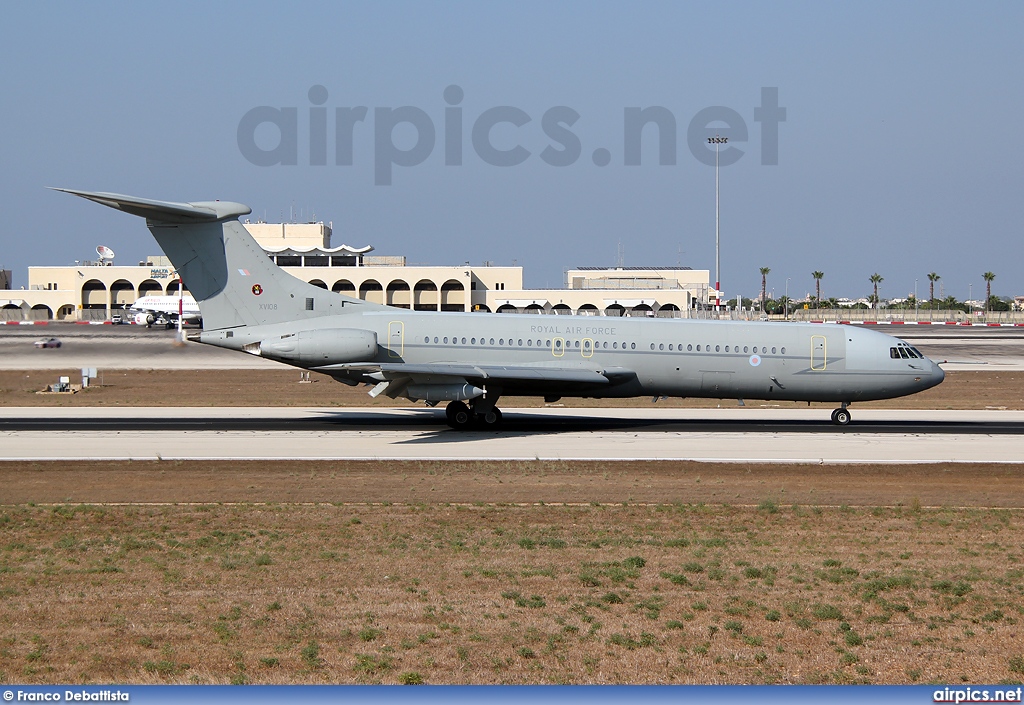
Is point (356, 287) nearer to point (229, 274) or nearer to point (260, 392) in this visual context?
point (260, 392)

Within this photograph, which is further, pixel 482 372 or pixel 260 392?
pixel 260 392

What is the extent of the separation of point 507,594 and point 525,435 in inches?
725

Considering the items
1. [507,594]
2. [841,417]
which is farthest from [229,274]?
[507,594]

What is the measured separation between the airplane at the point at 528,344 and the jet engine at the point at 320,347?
0.08 metres

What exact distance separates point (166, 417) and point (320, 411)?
567 centimetres

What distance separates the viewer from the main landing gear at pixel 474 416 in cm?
3262

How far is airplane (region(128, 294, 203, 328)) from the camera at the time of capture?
341 ft

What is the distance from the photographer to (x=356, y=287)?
4747 inches

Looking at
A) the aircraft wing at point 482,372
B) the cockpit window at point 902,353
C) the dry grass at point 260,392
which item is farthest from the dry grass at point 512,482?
the dry grass at point 260,392

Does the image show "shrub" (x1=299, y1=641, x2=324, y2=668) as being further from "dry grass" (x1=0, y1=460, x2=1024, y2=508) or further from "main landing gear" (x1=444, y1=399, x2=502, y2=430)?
"main landing gear" (x1=444, y1=399, x2=502, y2=430)

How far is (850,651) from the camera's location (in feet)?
34.8

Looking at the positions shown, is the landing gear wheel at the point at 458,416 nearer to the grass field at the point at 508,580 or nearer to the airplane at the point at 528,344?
the airplane at the point at 528,344

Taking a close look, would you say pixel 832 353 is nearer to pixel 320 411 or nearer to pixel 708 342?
pixel 708 342

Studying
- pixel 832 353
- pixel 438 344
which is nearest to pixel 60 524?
pixel 438 344
